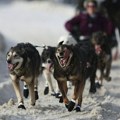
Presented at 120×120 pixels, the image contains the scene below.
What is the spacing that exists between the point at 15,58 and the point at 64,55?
690 millimetres

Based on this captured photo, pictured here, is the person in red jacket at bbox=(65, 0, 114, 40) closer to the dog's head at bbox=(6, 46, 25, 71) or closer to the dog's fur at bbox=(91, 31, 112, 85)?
the dog's fur at bbox=(91, 31, 112, 85)

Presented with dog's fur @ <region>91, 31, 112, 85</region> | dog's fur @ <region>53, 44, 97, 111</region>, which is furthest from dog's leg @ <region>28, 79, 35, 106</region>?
dog's fur @ <region>91, 31, 112, 85</region>

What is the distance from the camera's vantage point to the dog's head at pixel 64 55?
8.29m

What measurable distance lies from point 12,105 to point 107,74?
3.93 metres

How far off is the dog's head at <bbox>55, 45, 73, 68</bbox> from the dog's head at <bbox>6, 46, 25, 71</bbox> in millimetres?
496

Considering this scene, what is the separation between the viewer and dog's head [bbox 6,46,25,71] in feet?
26.5

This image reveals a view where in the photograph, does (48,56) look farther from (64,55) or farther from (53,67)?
(64,55)

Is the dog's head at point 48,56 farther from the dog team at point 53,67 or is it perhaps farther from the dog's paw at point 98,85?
the dog's paw at point 98,85

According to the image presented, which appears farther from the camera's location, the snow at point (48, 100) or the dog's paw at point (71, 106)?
the dog's paw at point (71, 106)

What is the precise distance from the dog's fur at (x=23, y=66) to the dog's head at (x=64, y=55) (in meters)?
0.42

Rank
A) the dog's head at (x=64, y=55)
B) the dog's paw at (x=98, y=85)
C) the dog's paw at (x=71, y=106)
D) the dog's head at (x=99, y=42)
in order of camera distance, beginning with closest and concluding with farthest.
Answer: the dog's head at (x=64, y=55)
the dog's paw at (x=71, y=106)
the dog's paw at (x=98, y=85)
the dog's head at (x=99, y=42)

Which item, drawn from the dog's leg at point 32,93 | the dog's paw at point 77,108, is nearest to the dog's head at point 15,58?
the dog's leg at point 32,93

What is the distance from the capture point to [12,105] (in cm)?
882

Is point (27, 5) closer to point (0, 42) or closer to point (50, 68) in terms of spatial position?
point (0, 42)
